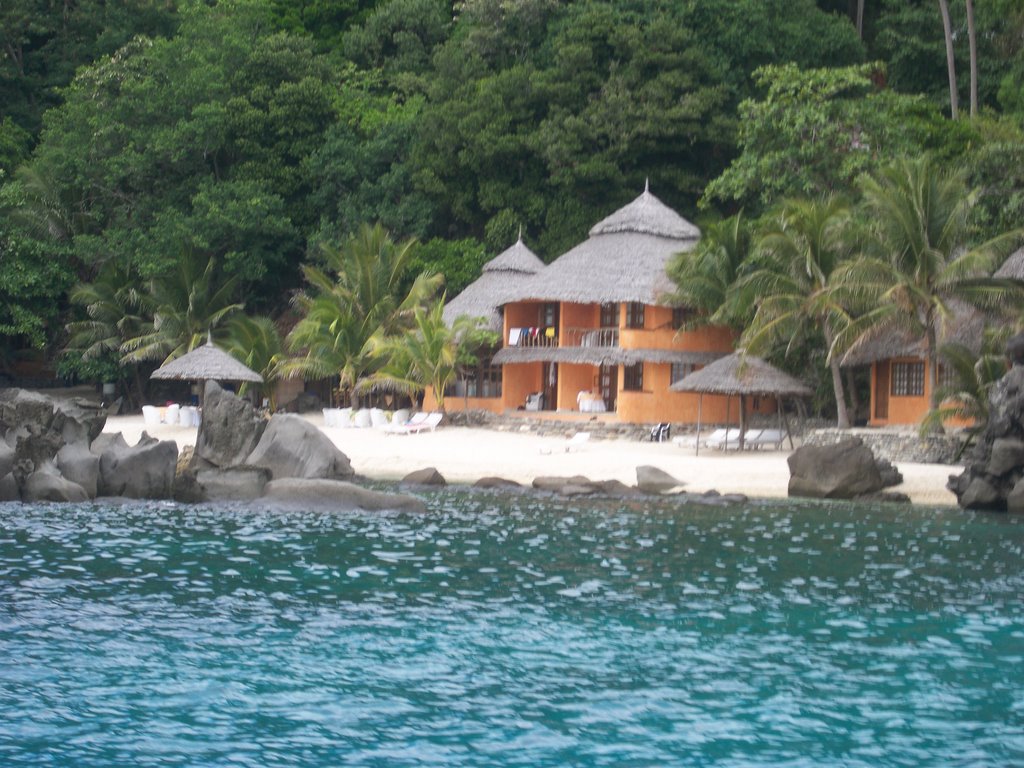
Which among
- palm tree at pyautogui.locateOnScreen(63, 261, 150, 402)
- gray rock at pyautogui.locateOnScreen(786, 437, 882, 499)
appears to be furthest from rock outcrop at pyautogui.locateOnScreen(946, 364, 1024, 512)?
palm tree at pyautogui.locateOnScreen(63, 261, 150, 402)

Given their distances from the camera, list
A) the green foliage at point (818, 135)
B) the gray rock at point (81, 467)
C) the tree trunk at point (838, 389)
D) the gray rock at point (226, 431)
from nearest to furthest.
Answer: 1. the gray rock at point (81, 467)
2. the gray rock at point (226, 431)
3. the tree trunk at point (838, 389)
4. the green foliage at point (818, 135)

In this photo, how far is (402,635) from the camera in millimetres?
11359

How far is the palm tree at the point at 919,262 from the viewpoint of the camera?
23766 mm

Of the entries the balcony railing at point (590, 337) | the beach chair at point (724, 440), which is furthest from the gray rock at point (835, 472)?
the balcony railing at point (590, 337)

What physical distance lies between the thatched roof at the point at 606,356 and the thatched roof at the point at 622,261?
121cm

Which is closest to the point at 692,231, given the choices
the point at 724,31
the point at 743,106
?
the point at 743,106

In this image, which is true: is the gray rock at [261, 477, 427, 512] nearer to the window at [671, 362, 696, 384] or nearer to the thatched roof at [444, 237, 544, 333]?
the window at [671, 362, 696, 384]

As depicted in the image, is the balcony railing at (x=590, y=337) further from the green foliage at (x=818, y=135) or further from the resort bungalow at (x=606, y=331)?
the green foliage at (x=818, y=135)

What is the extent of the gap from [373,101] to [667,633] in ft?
107

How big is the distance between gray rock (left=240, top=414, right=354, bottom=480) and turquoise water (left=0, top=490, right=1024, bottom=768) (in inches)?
161

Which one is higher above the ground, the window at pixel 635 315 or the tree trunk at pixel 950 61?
the tree trunk at pixel 950 61

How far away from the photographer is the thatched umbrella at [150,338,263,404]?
98.8 ft

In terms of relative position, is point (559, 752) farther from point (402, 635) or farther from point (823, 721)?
point (402, 635)

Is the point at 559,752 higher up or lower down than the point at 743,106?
lower down
